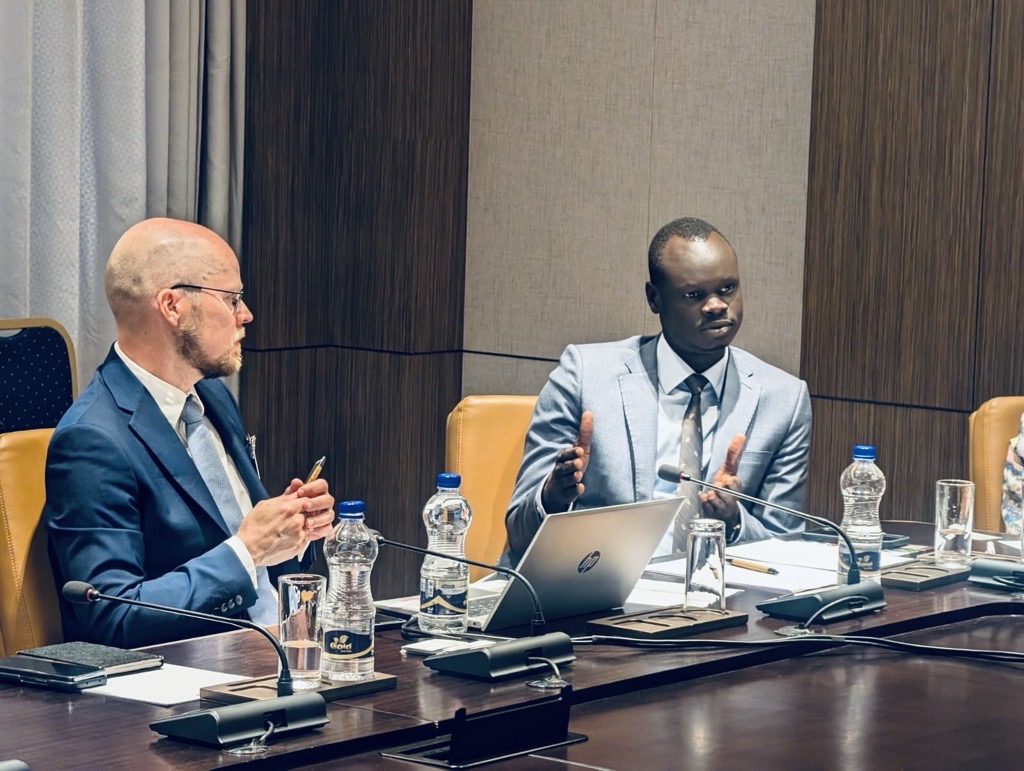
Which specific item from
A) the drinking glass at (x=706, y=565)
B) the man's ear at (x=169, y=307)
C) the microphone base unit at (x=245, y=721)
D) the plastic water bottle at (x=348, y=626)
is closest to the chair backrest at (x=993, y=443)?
the drinking glass at (x=706, y=565)

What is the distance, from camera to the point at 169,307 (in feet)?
9.26

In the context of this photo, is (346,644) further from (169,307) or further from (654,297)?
(654,297)

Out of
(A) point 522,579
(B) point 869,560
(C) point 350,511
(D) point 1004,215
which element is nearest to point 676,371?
(B) point 869,560

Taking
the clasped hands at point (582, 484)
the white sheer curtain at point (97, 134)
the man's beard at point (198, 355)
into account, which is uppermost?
the white sheer curtain at point (97, 134)

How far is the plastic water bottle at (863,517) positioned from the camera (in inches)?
111

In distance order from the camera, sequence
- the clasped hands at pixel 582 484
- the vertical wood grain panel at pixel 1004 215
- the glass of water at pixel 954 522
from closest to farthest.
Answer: the clasped hands at pixel 582 484 < the glass of water at pixel 954 522 < the vertical wood grain panel at pixel 1004 215

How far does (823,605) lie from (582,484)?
70cm

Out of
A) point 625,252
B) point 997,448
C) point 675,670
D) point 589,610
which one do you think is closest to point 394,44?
point 625,252

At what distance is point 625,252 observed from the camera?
4.79 meters

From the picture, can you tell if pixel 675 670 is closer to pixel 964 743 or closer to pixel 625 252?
pixel 964 743

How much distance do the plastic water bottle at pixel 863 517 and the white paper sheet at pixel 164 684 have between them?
48.5 inches

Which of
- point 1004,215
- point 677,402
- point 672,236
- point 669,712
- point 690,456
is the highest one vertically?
point 1004,215

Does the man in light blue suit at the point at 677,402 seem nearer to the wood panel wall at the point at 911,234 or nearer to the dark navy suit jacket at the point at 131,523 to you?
the wood panel wall at the point at 911,234

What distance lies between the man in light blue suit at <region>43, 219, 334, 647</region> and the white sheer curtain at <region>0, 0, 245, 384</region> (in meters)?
1.38
